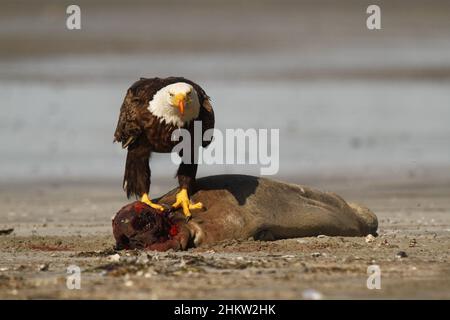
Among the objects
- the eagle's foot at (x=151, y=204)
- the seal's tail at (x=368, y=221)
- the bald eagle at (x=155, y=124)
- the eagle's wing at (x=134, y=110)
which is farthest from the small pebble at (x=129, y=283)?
the seal's tail at (x=368, y=221)

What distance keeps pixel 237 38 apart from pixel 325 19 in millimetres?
2745

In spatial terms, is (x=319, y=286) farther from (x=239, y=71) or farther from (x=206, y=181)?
(x=239, y=71)

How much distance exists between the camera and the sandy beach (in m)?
10.1

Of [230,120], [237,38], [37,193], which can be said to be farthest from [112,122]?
[237,38]

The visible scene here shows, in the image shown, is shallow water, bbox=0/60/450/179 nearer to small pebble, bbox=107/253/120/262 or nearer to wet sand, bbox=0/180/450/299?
wet sand, bbox=0/180/450/299

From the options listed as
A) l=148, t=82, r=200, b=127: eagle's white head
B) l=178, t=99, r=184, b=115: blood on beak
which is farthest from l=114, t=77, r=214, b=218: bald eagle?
l=178, t=99, r=184, b=115: blood on beak

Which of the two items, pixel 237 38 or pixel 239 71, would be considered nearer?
pixel 239 71

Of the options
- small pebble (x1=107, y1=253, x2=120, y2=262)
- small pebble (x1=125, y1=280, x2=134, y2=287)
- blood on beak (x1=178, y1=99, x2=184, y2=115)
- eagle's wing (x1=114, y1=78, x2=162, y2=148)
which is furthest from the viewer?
eagle's wing (x1=114, y1=78, x2=162, y2=148)

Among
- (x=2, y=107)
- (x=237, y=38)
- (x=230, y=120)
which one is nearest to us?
(x=230, y=120)

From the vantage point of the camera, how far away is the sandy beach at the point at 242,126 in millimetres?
10125

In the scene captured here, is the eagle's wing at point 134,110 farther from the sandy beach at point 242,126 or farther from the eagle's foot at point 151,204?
the sandy beach at point 242,126

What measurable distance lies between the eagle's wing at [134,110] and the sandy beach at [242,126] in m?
1.05

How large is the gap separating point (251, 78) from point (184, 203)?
12234mm

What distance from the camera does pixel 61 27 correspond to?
2991 cm
